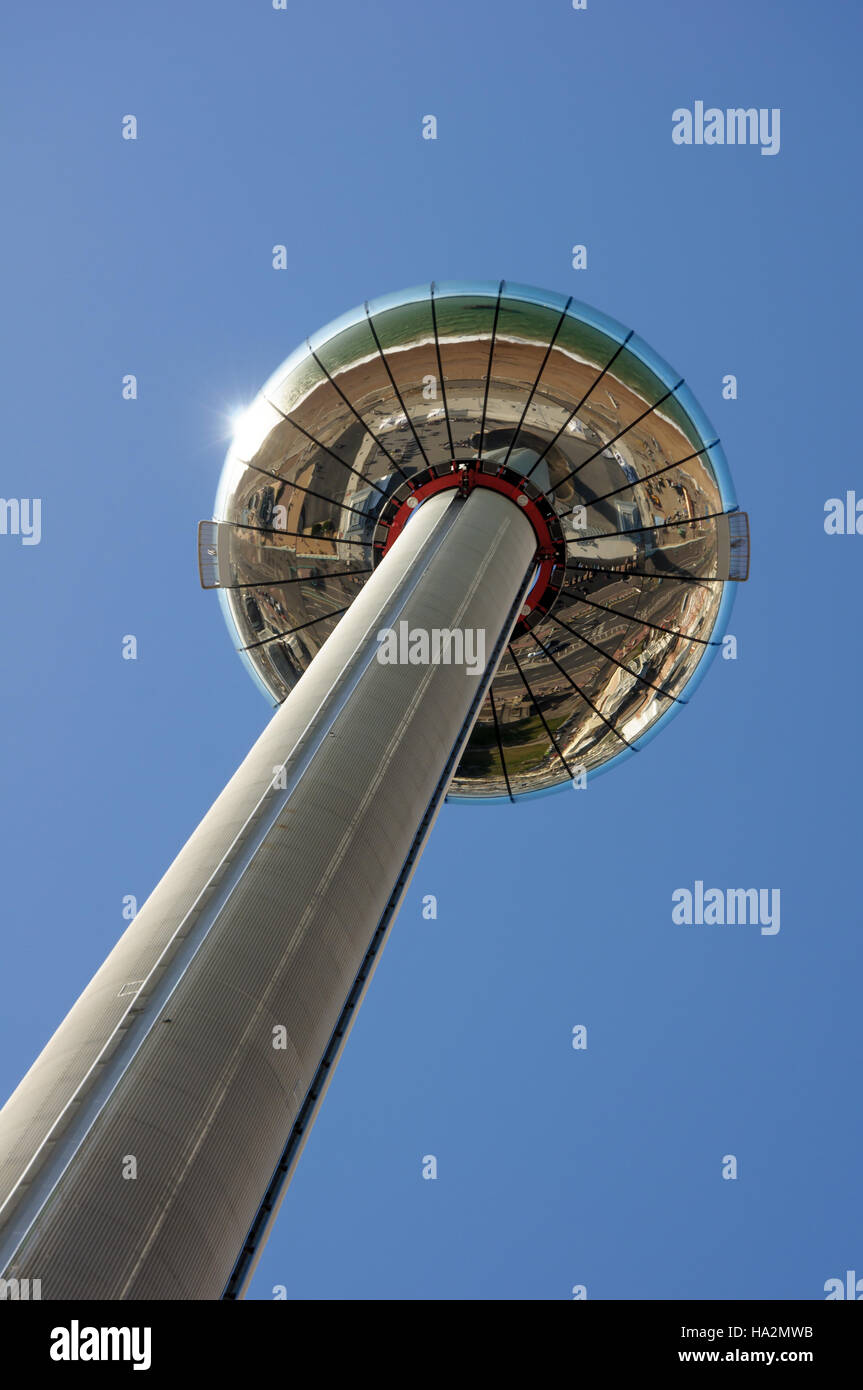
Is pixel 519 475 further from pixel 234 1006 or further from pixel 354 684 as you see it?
pixel 234 1006

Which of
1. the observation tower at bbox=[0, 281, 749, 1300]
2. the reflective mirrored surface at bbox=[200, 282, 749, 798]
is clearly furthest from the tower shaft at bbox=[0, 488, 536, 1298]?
the reflective mirrored surface at bbox=[200, 282, 749, 798]

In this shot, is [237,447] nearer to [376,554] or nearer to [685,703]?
[376,554]

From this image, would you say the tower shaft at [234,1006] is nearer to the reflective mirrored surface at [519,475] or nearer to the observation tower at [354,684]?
the observation tower at [354,684]

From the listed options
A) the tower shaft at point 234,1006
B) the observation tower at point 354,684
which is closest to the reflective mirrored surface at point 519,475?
the observation tower at point 354,684

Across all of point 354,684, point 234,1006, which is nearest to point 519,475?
point 354,684

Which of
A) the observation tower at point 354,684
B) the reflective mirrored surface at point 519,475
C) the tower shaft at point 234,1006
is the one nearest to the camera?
the tower shaft at point 234,1006

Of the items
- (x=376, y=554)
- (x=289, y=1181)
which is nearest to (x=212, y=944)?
(x=289, y=1181)
